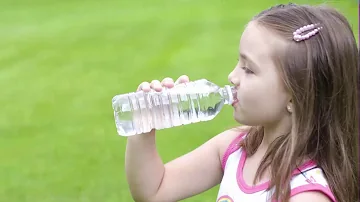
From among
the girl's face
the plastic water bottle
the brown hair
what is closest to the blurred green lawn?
the brown hair

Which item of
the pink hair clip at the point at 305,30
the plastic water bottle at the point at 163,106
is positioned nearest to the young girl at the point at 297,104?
the pink hair clip at the point at 305,30

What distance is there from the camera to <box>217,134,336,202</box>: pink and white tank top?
61.8 inches

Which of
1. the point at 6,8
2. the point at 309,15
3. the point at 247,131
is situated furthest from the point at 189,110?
the point at 6,8

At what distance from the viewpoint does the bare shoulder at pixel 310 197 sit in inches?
60.9

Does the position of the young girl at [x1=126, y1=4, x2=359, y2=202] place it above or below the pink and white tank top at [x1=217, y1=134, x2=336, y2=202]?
above

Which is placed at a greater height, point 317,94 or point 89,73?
point 317,94

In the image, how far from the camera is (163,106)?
71.9 inches

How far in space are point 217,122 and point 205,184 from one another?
8.71 feet

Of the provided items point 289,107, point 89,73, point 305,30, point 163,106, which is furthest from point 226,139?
point 89,73

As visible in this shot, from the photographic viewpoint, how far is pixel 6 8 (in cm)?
1027

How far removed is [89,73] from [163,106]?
14.3 feet

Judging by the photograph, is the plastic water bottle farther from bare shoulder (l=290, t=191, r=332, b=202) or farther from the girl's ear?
bare shoulder (l=290, t=191, r=332, b=202)

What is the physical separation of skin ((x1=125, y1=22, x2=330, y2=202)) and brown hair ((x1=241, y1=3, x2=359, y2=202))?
0.03m

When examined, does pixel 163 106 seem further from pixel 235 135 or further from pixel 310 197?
pixel 310 197
